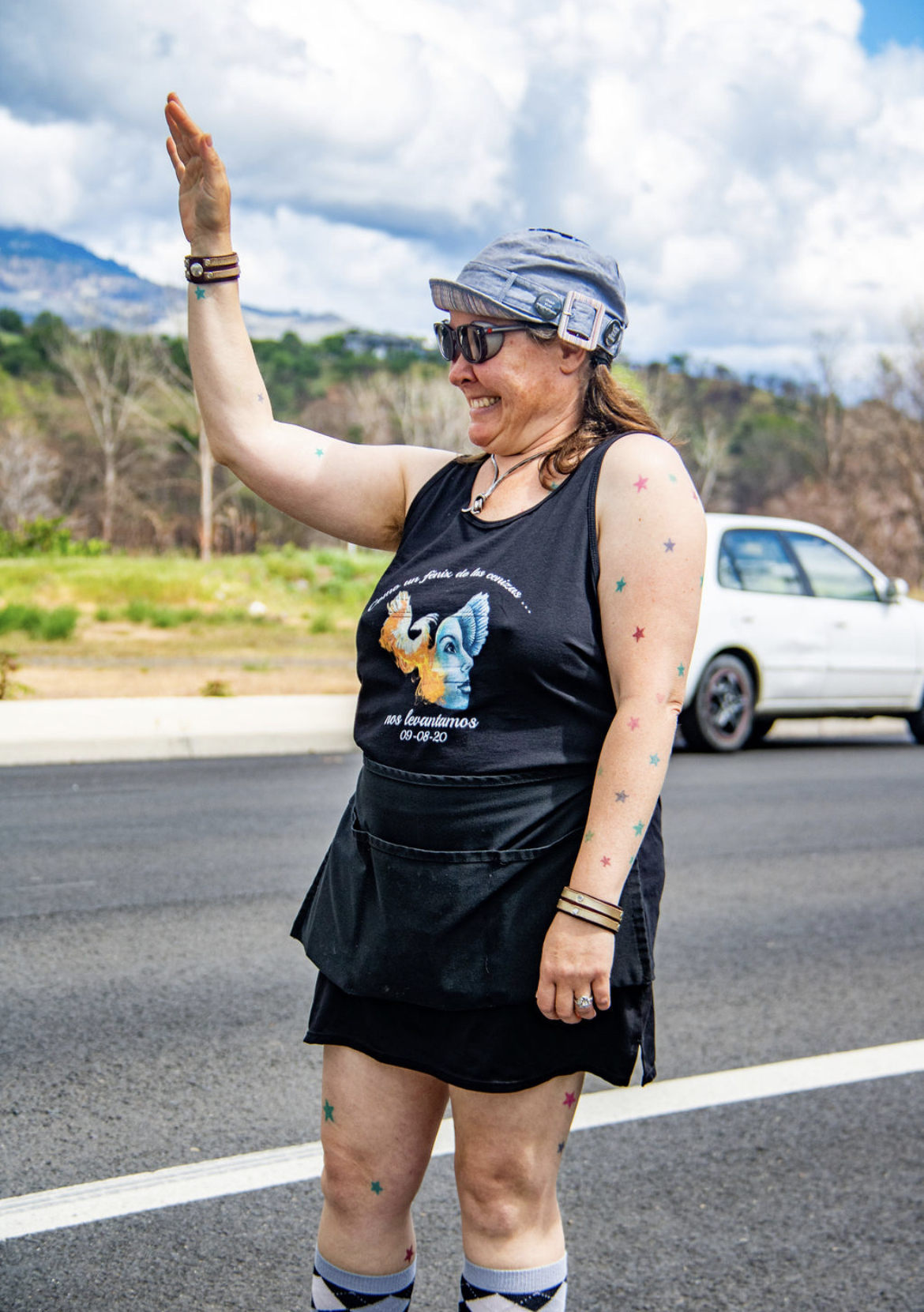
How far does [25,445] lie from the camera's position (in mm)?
49281

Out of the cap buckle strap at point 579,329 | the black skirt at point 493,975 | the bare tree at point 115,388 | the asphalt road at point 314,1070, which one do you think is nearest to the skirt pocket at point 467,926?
the black skirt at point 493,975

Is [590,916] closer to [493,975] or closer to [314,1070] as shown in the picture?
[493,975]

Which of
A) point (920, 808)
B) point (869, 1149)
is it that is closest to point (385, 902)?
point (869, 1149)

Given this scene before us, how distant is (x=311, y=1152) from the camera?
3369 millimetres

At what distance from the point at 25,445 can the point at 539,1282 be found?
50.7 metres

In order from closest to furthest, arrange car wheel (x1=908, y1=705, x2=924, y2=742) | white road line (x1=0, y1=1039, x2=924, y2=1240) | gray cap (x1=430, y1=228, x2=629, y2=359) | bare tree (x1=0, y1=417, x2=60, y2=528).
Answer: gray cap (x1=430, y1=228, x2=629, y2=359) < white road line (x1=0, y1=1039, x2=924, y2=1240) < car wheel (x1=908, y1=705, x2=924, y2=742) < bare tree (x1=0, y1=417, x2=60, y2=528)

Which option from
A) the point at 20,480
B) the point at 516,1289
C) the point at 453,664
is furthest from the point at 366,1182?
the point at 20,480

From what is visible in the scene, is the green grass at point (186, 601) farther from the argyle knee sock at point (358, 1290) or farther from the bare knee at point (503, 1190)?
the bare knee at point (503, 1190)

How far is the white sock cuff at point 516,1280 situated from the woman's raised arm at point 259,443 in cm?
118

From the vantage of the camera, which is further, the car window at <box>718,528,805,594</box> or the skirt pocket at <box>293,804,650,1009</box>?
the car window at <box>718,528,805,594</box>

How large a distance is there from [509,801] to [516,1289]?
0.73 meters

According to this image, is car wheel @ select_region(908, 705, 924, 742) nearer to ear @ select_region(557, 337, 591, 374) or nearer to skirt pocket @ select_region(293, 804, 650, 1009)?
ear @ select_region(557, 337, 591, 374)

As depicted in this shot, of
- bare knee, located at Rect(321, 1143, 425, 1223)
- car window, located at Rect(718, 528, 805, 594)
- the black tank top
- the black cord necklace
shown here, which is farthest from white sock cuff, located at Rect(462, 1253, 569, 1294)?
car window, located at Rect(718, 528, 805, 594)

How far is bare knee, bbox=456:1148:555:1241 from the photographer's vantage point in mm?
1961
